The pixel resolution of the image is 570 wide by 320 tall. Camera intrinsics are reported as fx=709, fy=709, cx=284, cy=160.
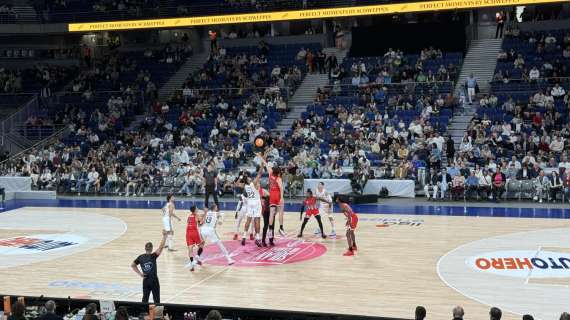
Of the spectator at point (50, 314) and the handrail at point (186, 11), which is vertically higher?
the handrail at point (186, 11)

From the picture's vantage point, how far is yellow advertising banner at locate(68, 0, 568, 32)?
99.3ft

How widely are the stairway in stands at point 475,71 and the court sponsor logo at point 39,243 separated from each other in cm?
1563

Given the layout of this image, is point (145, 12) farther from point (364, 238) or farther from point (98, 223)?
point (364, 238)

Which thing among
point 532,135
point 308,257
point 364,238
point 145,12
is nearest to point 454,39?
point 532,135

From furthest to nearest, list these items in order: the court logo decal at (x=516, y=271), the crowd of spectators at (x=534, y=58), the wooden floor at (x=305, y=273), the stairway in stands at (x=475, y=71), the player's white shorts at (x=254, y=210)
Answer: the crowd of spectators at (x=534, y=58) → the stairway in stands at (x=475, y=71) → the player's white shorts at (x=254, y=210) → the wooden floor at (x=305, y=273) → the court logo decal at (x=516, y=271)

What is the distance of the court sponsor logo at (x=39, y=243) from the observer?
17.7 meters

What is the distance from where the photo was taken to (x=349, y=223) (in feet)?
51.5

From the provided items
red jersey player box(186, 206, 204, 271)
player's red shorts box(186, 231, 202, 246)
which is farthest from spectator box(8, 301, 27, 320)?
player's red shorts box(186, 231, 202, 246)

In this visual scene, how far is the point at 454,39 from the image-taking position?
3412cm

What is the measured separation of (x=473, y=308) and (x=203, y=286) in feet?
16.5

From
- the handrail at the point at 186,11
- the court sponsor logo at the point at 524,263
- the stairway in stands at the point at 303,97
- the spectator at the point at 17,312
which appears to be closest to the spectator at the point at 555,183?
the court sponsor logo at the point at 524,263

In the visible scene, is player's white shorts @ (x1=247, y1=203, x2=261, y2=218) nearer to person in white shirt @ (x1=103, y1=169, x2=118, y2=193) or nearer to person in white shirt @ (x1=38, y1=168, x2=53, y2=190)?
person in white shirt @ (x1=103, y1=169, x2=118, y2=193)

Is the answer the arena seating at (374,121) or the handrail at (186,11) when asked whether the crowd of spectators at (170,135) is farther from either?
the handrail at (186,11)

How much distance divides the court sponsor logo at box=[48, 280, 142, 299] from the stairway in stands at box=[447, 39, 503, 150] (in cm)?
1766
